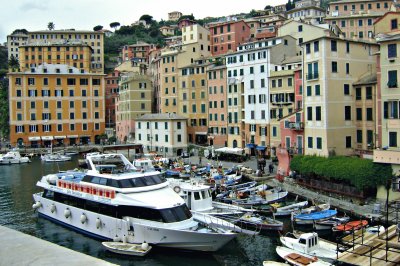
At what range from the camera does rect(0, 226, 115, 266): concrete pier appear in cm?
429

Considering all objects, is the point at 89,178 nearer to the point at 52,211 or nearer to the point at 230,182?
the point at 52,211

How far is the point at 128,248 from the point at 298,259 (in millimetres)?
9693

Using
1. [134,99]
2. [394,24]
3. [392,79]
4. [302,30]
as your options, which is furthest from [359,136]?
[134,99]

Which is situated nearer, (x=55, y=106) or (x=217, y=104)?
(x=217, y=104)

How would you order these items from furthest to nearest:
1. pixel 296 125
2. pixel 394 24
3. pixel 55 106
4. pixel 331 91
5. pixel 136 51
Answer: pixel 136 51, pixel 55 106, pixel 296 125, pixel 394 24, pixel 331 91

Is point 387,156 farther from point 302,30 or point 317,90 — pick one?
point 302,30

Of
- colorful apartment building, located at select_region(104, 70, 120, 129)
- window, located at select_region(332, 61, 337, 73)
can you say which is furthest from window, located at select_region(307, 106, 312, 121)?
colorful apartment building, located at select_region(104, 70, 120, 129)

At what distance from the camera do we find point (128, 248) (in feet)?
83.7

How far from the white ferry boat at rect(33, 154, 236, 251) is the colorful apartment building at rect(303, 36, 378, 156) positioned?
1905cm

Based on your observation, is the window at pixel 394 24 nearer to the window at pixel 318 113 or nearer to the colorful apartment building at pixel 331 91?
the colorful apartment building at pixel 331 91

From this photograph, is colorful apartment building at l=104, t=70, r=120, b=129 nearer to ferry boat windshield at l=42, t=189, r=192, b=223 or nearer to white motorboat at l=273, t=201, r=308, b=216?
white motorboat at l=273, t=201, r=308, b=216

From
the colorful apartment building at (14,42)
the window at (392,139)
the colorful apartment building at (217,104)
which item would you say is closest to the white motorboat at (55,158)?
the colorful apartment building at (217,104)

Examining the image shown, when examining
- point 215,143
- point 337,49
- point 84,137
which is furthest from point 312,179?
point 84,137

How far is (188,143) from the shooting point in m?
72.3
